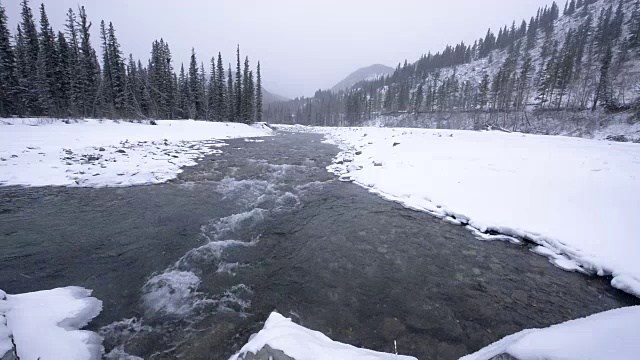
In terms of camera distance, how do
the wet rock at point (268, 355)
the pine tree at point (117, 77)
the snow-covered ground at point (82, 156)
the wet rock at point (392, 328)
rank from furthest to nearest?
the pine tree at point (117, 77) < the snow-covered ground at point (82, 156) < the wet rock at point (392, 328) < the wet rock at point (268, 355)

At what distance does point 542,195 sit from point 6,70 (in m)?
53.1

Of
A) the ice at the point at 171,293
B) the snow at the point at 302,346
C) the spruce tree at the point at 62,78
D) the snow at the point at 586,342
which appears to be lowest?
the ice at the point at 171,293

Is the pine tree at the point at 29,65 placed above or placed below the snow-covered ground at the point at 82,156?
above

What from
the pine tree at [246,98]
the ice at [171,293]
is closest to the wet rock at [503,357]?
the ice at [171,293]

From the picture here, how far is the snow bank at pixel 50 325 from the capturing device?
321cm

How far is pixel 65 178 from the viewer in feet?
37.7

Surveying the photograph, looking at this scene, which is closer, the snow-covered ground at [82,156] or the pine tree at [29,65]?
the snow-covered ground at [82,156]

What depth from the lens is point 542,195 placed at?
29.5 ft

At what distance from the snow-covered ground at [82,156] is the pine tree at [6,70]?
13710 mm

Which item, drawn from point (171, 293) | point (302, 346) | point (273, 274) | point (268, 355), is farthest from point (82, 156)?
point (302, 346)

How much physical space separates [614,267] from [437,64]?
145 metres

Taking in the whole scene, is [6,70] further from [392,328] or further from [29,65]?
[392,328]

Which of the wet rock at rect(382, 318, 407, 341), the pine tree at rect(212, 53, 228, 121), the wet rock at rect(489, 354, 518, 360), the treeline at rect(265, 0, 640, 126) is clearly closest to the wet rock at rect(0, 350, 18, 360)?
the wet rock at rect(382, 318, 407, 341)

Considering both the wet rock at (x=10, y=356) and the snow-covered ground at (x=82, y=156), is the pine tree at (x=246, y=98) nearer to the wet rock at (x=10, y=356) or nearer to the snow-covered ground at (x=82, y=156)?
the snow-covered ground at (x=82, y=156)
